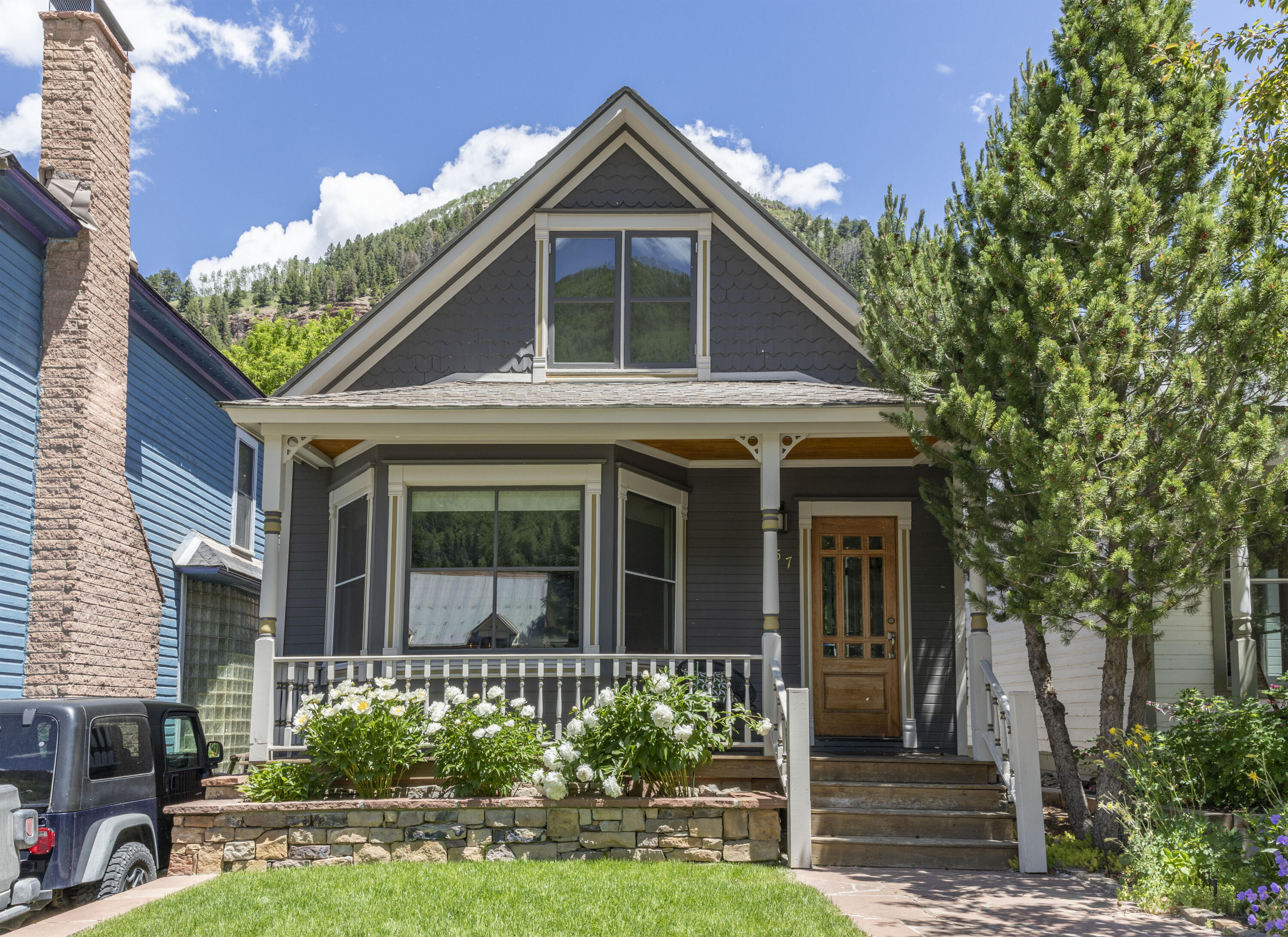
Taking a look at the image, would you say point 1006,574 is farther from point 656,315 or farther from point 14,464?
point 14,464

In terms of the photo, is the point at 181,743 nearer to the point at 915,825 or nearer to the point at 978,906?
the point at 915,825

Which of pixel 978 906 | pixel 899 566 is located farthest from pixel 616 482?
pixel 978 906

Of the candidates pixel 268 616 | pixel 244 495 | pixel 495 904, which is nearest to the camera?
pixel 495 904

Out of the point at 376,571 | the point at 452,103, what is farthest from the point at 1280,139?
the point at 452,103

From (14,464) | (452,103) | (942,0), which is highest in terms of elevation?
(452,103)

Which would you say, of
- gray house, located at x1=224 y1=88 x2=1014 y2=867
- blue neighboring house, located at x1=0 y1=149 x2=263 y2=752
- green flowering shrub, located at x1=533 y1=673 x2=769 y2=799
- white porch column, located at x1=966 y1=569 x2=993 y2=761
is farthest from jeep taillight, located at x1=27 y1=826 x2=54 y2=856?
white porch column, located at x1=966 y1=569 x2=993 y2=761

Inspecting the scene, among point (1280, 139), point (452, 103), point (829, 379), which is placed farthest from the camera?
point (452, 103)

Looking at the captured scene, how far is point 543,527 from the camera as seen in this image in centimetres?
993

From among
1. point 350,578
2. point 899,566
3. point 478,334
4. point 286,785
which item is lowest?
point 286,785

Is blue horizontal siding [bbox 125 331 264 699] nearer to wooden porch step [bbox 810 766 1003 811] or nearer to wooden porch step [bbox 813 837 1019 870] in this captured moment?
wooden porch step [bbox 810 766 1003 811]

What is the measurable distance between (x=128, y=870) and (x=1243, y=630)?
8472 mm

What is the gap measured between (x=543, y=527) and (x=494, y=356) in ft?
6.77

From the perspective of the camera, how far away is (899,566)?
1070 centimetres

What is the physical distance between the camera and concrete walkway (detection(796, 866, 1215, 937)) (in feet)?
18.6
